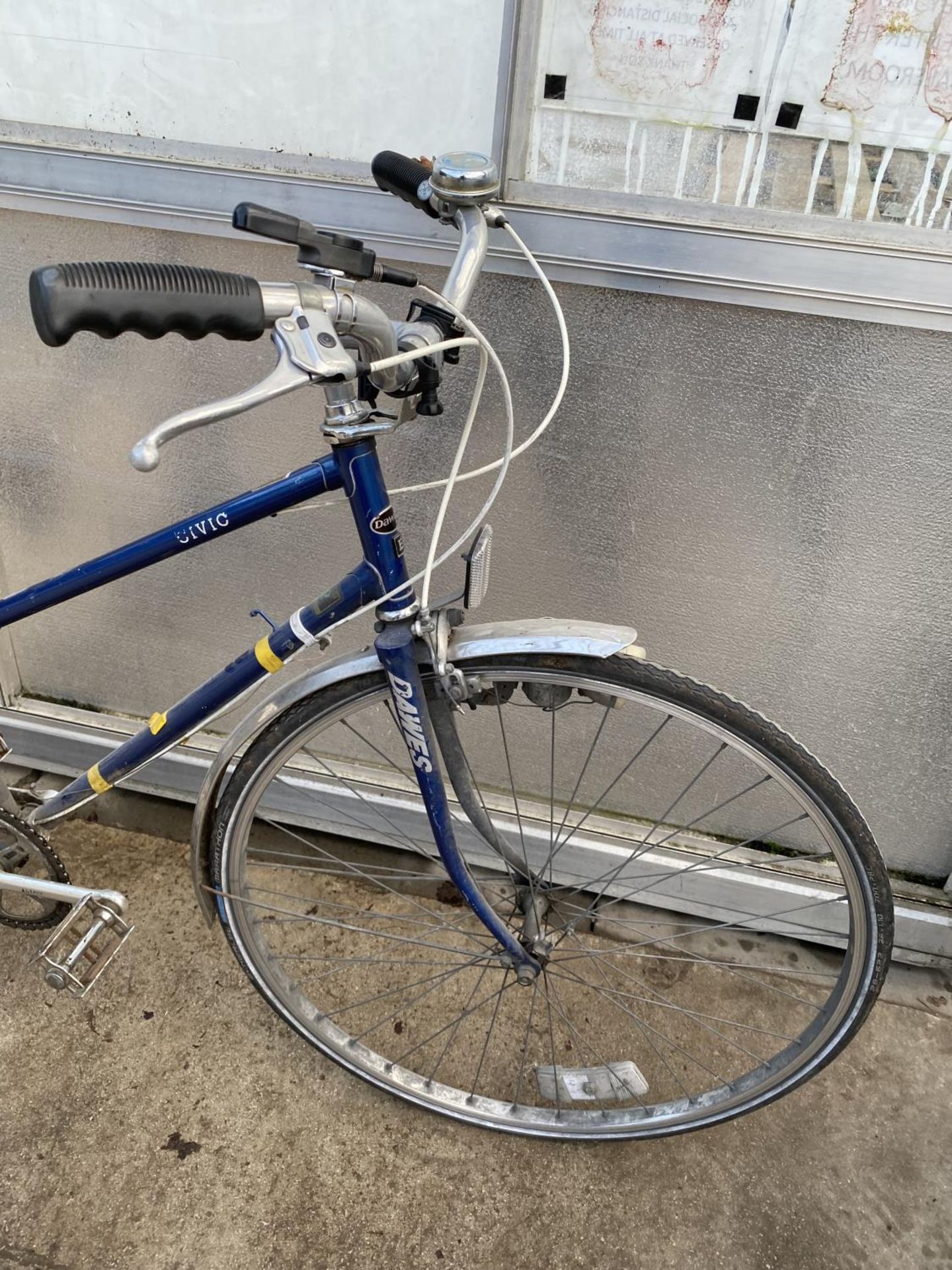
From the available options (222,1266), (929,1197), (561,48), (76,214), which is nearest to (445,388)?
(561,48)

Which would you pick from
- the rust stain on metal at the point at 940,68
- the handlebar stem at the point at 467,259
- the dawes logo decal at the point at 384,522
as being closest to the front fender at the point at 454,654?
the dawes logo decal at the point at 384,522

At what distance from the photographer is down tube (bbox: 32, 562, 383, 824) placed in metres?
1.33

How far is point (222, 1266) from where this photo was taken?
158cm

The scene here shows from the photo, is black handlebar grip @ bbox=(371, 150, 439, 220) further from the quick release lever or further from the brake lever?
the brake lever

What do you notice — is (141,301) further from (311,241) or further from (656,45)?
(656,45)

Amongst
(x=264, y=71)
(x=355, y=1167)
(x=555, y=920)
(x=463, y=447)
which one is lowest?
(x=355, y=1167)

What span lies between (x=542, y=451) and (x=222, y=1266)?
170cm

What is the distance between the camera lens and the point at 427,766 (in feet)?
4.73

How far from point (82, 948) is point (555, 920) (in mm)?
1052

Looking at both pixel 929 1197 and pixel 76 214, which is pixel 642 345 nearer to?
pixel 76 214

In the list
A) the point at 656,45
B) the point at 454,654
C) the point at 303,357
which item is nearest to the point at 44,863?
the point at 454,654

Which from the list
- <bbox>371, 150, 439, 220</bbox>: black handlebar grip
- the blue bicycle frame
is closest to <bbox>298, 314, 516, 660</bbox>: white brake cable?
the blue bicycle frame

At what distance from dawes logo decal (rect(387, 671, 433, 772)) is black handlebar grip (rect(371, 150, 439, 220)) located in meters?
0.73

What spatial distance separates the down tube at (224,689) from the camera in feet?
4.38
